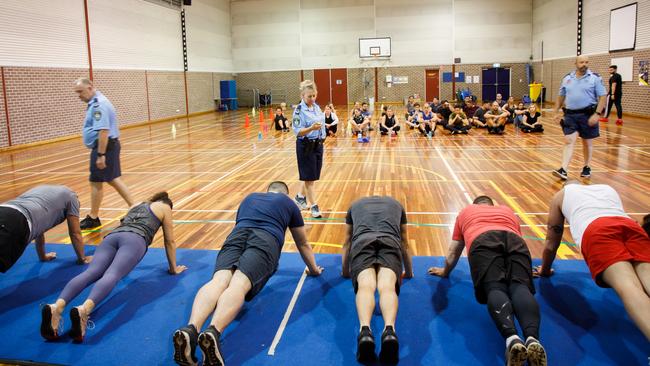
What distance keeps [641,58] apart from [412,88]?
53.1 feet

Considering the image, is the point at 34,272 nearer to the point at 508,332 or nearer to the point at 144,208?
the point at 144,208

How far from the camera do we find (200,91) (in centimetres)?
3022

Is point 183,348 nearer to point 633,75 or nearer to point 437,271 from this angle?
point 437,271

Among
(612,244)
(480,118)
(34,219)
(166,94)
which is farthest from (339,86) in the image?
(612,244)

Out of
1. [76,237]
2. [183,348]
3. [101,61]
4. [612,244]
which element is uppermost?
[101,61]

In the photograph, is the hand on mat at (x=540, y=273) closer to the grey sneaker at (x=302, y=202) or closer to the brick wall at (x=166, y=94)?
the grey sneaker at (x=302, y=202)

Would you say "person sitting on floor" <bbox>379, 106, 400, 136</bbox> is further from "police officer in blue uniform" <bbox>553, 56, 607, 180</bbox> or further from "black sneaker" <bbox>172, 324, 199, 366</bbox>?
"black sneaker" <bbox>172, 324, 199, 366</bbox>

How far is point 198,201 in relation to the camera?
27.9 ft

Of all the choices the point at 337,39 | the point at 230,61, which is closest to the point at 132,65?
the point at 230,61

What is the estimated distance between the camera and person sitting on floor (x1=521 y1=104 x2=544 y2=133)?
17.0 meters

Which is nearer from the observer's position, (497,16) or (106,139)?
(106,139)

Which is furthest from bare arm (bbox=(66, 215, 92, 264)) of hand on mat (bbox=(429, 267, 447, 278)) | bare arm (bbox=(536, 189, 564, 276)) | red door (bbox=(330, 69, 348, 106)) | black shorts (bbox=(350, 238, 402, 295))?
red door (bbox=(330, 69, 348, 106))

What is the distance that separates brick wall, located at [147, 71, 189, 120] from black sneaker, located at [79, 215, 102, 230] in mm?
18692

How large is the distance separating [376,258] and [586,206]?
171 cm
